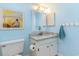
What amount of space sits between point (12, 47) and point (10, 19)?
31 centimetres

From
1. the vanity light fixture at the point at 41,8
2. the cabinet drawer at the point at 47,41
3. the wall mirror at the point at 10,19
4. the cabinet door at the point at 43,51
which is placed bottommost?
the cabinet door at the point at 43,51

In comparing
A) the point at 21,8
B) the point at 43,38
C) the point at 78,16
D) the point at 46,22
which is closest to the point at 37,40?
the point at 43,38

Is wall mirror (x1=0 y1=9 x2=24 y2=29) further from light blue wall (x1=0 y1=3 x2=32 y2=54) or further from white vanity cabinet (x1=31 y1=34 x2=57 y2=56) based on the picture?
white vanity cabinet (x1=31 y1=34 x2=57 y2=56)

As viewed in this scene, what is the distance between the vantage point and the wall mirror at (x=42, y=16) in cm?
162

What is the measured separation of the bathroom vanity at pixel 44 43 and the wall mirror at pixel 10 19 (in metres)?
0.21

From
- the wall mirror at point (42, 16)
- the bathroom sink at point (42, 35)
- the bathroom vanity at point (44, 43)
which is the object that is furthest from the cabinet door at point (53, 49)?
the wall mirror at point (42, 16)

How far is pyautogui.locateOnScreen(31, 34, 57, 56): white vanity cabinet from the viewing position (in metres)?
1.61

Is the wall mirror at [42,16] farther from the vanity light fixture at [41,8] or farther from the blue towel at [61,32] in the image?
the blue towel at [61,32]

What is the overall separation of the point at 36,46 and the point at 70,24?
17.9 inches

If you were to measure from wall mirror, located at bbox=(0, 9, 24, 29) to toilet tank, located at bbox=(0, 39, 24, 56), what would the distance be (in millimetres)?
169

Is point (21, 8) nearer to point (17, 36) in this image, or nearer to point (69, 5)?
point (17, 36)

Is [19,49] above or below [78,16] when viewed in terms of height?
below

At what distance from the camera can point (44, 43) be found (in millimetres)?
1621

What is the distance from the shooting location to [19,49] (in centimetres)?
163
